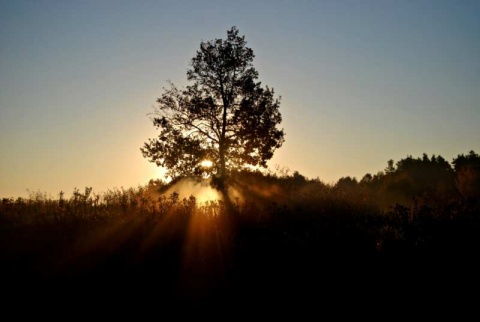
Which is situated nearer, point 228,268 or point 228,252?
point 228,268

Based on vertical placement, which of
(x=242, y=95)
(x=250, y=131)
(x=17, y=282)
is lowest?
(x=17, y=282)

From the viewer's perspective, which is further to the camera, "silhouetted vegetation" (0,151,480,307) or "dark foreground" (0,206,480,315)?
"silhouetted vegetation" (0,151,480,307)

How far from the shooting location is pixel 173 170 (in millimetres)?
25844

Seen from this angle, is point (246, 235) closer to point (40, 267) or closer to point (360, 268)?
point (360, 268)

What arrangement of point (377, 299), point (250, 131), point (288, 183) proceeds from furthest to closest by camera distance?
point (250, 131) < point (288, 183) < point (377, 299)

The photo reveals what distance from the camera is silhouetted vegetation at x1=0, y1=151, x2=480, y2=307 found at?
25.6 feet

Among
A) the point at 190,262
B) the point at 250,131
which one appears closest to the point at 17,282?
the point at 190,262

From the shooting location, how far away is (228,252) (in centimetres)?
905

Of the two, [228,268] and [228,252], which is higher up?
[228,252]

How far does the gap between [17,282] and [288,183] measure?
645 inches

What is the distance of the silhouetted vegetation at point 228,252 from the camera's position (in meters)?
7.81

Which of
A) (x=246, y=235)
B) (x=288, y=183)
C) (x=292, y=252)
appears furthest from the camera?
(x=288, y=183)

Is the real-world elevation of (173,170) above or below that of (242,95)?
below

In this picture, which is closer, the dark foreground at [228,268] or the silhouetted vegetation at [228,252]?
the dark foreground at [228,268]
